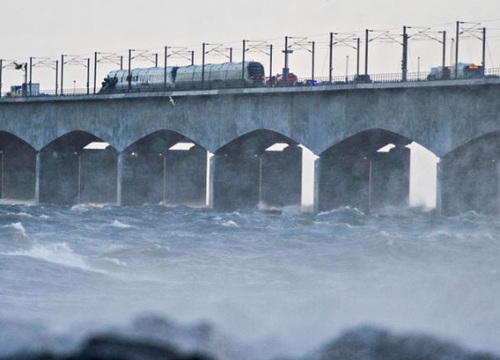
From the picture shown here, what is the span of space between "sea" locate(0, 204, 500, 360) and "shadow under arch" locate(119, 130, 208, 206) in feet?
79.7

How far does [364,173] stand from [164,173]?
21.8m

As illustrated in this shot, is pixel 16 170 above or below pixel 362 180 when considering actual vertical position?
above

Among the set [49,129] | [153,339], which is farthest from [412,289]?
[49,129]

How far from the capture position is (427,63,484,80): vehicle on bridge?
219 ft

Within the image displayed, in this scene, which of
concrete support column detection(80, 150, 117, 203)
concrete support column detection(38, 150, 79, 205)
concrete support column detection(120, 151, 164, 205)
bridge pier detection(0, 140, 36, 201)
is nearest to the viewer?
concrete support column detection(120, 151, 164, 205)

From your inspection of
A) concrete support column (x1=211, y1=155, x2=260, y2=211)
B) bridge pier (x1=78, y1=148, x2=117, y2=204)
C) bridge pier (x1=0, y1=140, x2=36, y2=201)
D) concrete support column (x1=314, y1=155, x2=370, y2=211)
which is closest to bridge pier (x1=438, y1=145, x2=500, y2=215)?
concrete support column (x1=314, y1=155, x2=370, y2=211)

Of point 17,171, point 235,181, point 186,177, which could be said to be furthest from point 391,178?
point 17,171

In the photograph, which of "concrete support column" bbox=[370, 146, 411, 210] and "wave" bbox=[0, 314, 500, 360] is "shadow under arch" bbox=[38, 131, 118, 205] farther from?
"wave" bbox=[0, 314, 500, 360]

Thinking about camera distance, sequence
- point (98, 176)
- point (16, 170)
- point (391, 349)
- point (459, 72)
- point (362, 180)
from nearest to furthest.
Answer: point (391, 349)
point (459, 72)
point (362, 180)
point (98, 176)
point (16, 170)

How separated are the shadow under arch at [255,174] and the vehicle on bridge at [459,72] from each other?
15.1m

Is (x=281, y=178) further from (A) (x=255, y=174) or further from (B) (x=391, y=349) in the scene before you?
(B) (x=391, y=349)

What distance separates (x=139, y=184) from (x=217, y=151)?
12.3 meters

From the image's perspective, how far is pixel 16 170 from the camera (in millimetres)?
107750

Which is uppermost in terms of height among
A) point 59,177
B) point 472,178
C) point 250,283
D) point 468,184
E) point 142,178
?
point 472,178
